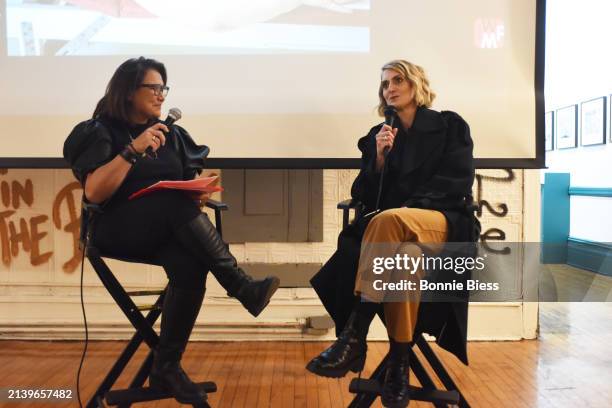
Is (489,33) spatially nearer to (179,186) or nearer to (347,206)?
(347,206)

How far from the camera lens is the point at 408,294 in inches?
60.5

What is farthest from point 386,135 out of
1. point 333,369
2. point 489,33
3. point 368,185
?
point 489,33

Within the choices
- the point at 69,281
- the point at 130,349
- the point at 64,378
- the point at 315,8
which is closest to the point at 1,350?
the point at 69,281

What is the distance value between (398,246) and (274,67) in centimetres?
125

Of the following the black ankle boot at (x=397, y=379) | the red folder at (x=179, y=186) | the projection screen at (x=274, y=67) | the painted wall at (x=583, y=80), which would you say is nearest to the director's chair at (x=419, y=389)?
the black ankle boot at (x=397, y=379)

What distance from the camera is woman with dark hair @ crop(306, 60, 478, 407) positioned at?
155 cm

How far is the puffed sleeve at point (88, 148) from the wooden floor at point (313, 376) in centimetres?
87

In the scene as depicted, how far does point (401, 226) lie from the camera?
157 centimetres

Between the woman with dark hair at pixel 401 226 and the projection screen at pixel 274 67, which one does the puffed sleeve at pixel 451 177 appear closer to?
the woman with dark hair at pixel 401 226

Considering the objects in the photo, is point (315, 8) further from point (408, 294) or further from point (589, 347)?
point (589, 347)

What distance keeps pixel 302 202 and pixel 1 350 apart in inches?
63.3

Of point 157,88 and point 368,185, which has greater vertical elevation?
point 157,88

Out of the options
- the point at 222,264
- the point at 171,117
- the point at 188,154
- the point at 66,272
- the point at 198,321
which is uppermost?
the point at 171,117

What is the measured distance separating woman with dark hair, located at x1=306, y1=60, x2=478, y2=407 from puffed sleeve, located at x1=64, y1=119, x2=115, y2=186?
0.80 meters
